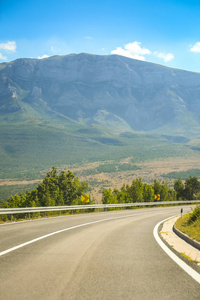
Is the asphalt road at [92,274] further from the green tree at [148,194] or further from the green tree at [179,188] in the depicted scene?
the green tree at [179,188]

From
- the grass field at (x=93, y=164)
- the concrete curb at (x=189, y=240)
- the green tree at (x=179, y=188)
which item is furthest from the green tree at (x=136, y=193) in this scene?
the grass field at (x=93, y=164)

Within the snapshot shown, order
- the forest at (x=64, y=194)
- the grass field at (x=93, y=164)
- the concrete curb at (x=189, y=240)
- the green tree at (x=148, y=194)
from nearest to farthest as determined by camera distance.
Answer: the concrete curb at (x=189, y=240), the forest at (x=64, y=194), the green tree at (x=148, y=194), the grass field at (x=93, y=164)

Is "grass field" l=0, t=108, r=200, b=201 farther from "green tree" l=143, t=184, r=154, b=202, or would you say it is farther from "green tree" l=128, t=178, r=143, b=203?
"green tree" l=128, t=178, r=143, b=203

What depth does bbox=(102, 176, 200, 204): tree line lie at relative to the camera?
5457cm

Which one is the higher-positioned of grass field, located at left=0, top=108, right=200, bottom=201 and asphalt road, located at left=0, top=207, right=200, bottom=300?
grass field, located at left=0, top=108, right=200, bottom=201

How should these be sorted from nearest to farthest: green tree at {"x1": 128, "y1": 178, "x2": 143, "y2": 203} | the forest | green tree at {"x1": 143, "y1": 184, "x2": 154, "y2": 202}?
the forest
green tree at {"x1": 128, "y1": 178, "x2": 143, "y2": 203}
green tree at {"x1": 143, "y1": 184, "x2": 154, "y2": 202}

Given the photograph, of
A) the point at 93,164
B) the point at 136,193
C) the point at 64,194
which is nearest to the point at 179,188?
the point at 136,193

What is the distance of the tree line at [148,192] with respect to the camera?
179 ft

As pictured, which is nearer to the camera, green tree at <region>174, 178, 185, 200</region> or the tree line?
the tree line

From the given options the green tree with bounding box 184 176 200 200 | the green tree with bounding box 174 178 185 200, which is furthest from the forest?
the green tree with bounding box 174 178 185 200

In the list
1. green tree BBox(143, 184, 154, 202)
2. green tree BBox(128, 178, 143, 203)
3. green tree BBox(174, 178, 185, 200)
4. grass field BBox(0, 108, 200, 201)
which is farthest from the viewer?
grass field BBox(0, 108, 200, 201)

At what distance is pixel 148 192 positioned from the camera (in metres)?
59.9

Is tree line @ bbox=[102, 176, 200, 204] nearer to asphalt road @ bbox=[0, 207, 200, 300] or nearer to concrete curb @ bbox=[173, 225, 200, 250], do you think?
concrete curb @ bbox=[173, 225, 200, 250]

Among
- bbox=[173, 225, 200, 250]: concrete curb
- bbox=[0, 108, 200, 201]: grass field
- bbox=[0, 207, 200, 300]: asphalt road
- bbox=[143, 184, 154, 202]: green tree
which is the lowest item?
bbox=[143, 184, 154, 202]: green tree
